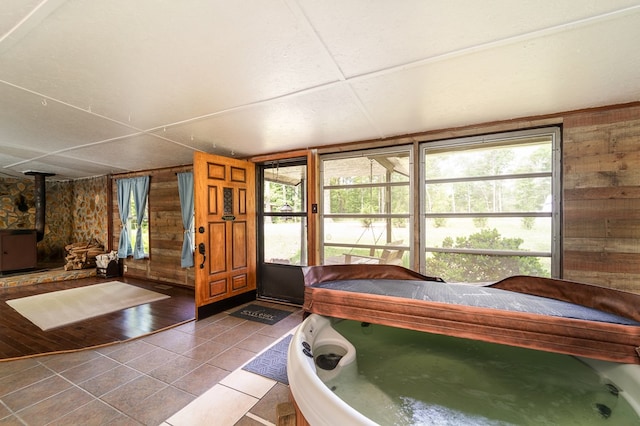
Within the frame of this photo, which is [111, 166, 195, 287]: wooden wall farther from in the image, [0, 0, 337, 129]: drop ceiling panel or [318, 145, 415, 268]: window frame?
[0, 0, 337, 129]: drop ceiling panel

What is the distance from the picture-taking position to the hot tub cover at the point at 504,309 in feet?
3.77

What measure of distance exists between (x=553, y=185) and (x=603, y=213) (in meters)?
0.41

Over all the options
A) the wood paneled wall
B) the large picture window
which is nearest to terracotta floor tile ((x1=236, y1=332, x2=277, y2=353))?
the large picture window

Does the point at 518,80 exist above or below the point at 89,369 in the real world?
above

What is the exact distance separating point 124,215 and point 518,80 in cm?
688

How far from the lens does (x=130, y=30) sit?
1.30 m

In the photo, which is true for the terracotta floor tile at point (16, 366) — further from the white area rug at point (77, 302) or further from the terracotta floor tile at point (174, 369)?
the terracotta floor tile at point (174, 369)

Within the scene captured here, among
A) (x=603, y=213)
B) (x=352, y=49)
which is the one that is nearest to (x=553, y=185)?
(x=603, y=213)

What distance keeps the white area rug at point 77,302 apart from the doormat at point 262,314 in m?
1.64

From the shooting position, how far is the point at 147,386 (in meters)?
1.99

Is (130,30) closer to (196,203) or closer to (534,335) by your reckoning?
(196,203)

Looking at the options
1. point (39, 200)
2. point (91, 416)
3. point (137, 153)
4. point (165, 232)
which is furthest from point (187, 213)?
point (39, 200)

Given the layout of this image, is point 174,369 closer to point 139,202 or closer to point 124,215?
point 139,202

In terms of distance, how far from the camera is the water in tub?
1.20 m
